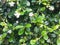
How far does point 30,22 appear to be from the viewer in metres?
2.10

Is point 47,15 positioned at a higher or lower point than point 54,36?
higher

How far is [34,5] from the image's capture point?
221 centimetres

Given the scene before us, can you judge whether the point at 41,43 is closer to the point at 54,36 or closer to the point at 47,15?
the point at 54,36

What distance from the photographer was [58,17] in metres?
2.15

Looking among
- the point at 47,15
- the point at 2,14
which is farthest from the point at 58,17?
the point at 2,14

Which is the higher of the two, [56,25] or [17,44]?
[56,25]

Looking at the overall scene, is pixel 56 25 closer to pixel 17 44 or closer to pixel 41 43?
pixel 41 43

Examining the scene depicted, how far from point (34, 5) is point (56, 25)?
364 millimetres

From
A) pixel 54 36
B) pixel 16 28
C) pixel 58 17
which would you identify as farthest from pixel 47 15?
pixel 16 28

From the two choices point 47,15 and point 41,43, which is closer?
point 41,43

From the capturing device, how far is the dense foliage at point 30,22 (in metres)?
2.04

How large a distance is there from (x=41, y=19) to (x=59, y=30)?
23cm

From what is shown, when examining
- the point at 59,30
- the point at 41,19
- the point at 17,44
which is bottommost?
the point at 17,44

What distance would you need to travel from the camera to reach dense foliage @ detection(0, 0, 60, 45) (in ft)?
6.69
